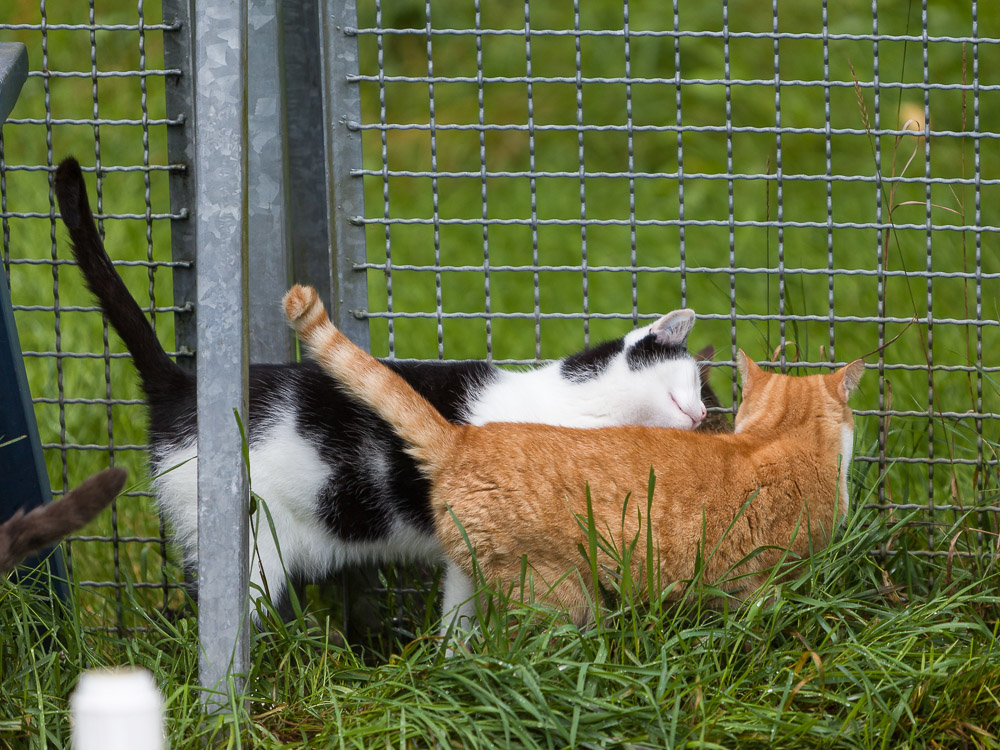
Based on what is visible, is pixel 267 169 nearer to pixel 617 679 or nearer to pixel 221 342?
pixel 221 342

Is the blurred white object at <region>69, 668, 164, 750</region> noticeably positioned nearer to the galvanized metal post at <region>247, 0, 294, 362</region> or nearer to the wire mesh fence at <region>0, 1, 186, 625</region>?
the wire mesh fence at <region>0, 1, 186, 625</region>

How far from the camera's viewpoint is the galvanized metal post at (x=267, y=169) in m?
2.45

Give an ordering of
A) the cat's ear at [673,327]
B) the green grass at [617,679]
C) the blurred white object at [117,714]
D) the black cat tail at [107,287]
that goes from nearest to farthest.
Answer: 1. the blurred white object at [117,714]
2. the green grass at [617,679]
3. the black cat tail at [107,287]
4. the cat's ear at [673,327]

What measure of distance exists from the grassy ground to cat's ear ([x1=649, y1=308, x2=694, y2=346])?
112mm

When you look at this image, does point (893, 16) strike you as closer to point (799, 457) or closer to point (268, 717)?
point (799, 457)

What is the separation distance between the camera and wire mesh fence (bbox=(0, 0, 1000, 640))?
2.71 m

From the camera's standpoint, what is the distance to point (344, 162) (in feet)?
8.48

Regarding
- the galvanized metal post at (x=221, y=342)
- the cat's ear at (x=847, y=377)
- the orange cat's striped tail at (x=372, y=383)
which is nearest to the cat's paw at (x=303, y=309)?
the orange cat's striped tail at (x=372, y=383)

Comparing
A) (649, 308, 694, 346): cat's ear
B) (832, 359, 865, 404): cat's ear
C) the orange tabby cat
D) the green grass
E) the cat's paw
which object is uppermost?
the cat's paw

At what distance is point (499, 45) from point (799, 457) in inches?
185

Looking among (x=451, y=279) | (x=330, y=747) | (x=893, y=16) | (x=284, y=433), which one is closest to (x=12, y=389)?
(x=284, y=433)

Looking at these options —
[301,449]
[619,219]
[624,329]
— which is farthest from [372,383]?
[624,329]

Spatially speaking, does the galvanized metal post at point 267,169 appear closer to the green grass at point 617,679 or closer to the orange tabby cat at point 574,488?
the orange tabby cat at point 574,488

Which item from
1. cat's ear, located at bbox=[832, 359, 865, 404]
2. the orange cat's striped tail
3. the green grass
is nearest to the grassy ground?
the green grass
